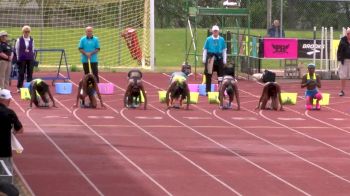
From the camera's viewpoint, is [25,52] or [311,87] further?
[25,52]

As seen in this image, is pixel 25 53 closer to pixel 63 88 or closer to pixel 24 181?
pixel 63 88

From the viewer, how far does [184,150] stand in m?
17.7

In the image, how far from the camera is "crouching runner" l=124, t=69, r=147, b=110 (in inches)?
935

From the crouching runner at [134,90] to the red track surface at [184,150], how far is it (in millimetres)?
383

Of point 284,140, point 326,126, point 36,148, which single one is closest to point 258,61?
point 326,126

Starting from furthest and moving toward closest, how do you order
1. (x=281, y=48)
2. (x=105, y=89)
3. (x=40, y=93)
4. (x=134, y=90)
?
1. (x=281, y=48)
2. (x=105, y=89)
3. (x=134, y=90)
4. (x=40, y=93)

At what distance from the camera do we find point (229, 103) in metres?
24.4

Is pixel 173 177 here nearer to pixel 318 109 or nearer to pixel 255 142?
pixel 255 142

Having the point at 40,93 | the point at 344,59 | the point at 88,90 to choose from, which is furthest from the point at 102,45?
the point at 40,93

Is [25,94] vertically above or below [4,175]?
below

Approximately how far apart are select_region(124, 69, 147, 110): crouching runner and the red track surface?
1.26 ft

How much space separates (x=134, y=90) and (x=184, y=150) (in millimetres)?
6335

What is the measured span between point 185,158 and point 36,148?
2.50 m

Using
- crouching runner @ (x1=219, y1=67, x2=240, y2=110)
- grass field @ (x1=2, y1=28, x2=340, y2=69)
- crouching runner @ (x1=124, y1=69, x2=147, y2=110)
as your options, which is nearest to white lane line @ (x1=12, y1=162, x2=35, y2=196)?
crouching runner @ (x1=124, y1=69, x2=147, y2=110)
